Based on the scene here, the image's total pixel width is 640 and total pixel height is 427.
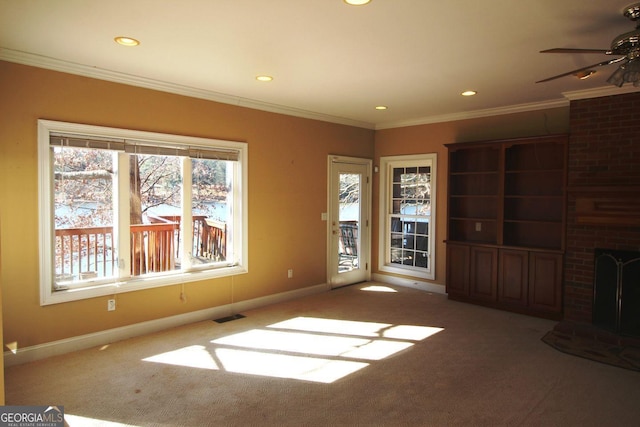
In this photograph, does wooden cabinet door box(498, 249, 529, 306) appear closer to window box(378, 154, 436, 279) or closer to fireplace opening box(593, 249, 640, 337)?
fireplace opening box(593, 249, 640, 337)

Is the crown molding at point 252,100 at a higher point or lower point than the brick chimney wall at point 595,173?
higher

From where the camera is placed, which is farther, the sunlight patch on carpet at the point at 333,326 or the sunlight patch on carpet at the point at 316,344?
the sunlight patch on carpet at the point at 333,326

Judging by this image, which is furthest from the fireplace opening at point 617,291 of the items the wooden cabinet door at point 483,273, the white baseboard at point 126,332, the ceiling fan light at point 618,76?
the white baseboard at point 126,332

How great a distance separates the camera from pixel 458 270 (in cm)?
563

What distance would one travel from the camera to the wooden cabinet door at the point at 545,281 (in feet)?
15.6

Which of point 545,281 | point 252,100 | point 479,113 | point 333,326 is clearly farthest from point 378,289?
point 252,100

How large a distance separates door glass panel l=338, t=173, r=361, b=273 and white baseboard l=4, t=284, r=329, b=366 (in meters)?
1.23

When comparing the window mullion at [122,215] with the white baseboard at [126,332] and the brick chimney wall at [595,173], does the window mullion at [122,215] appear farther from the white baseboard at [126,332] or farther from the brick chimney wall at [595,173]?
the brick chimney wall at [595,173]

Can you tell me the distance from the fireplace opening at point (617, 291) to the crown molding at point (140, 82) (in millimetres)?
3956

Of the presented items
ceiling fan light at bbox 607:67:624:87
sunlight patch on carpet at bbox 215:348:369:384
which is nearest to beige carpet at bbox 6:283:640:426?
sunlight patch on carpet at bbox 215:348:369:384

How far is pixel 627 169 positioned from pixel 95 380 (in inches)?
216

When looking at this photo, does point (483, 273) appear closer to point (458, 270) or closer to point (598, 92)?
point (458, 270)

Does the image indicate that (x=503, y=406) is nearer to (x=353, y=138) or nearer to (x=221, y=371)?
(x=221, y=371)

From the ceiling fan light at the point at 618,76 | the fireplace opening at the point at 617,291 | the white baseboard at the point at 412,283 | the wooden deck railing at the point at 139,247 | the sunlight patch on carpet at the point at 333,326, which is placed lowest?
the sunlight patch on carpet at the point at 333,326
